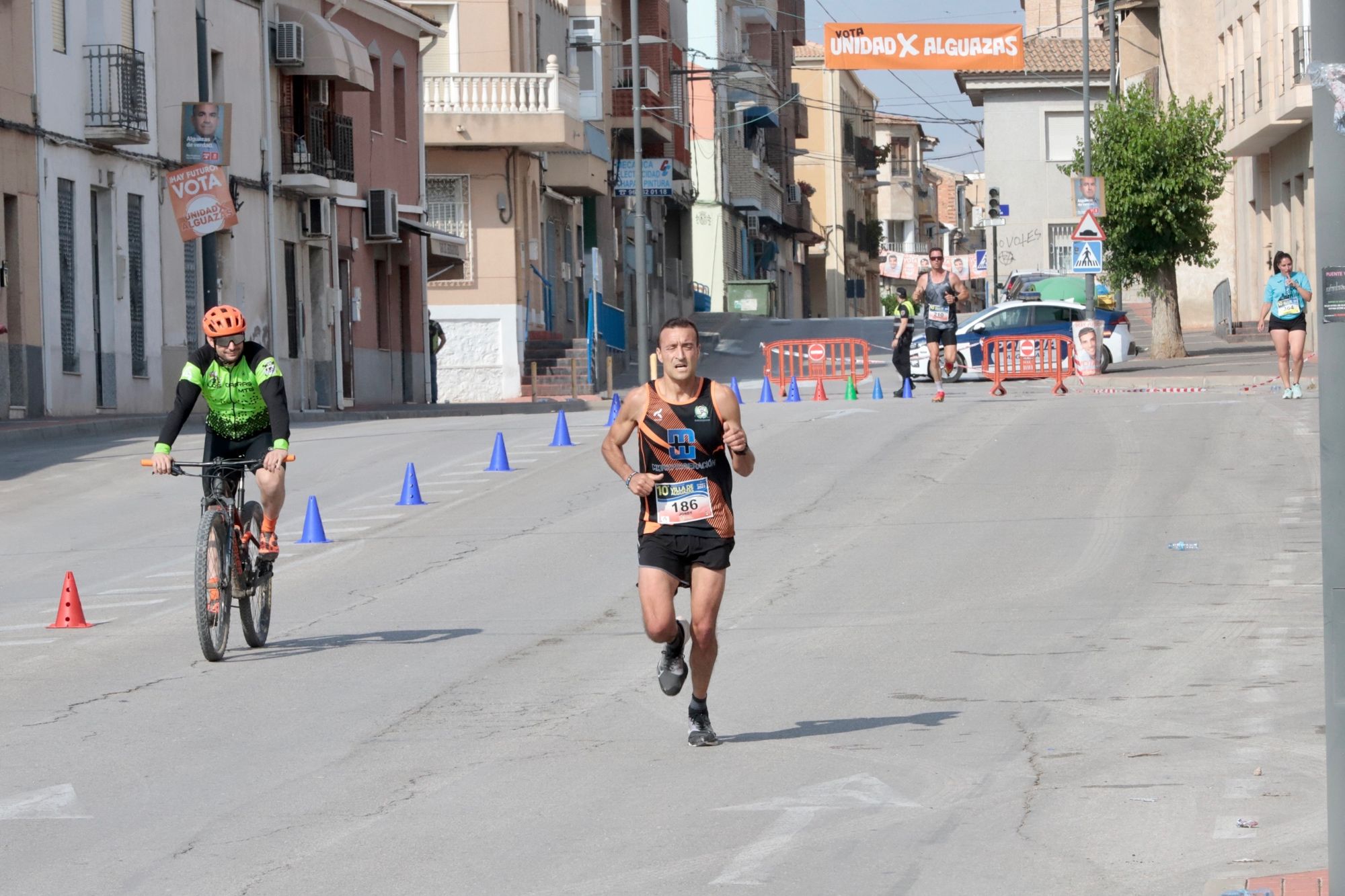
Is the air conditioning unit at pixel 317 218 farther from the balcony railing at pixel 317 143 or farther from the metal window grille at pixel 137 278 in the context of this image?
the metal window grille at pixel 137 278

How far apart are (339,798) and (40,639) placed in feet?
16.8

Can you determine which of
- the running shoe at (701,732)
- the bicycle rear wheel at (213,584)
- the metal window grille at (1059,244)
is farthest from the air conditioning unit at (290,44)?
the metal window grille at (1059,244)

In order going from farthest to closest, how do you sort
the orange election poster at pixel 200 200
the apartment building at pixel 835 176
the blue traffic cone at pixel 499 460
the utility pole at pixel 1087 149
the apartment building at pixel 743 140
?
the apartment building at pixel 835 176 → the apartment building at pixel 743 140 → the utility pole at pixel 1087 149 → the orange election poster at pixel 200 200 → the blue traffic cone at pixel 499 460

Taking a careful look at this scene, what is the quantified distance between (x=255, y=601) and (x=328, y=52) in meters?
29.2

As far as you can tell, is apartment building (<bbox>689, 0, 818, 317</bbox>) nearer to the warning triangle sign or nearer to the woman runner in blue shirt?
the warning triangle sign

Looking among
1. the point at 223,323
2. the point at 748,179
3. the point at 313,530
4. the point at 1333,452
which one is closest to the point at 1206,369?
the point at 313,530

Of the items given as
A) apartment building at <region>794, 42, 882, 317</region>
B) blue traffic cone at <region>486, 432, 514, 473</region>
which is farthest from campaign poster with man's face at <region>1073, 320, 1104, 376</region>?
apartment building at <region>794, 42, 882, 317</region>

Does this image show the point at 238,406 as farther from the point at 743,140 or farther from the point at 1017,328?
the point at 743,140

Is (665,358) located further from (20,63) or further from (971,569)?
(20,63)

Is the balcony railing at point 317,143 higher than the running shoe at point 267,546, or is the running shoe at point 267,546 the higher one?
the balcony railing at point 317,143

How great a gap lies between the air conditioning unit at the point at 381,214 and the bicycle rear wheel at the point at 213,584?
31.8 metres

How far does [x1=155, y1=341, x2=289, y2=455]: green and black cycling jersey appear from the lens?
11.5m

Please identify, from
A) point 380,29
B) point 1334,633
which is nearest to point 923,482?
point 1334,633

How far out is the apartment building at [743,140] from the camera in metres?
74.3
